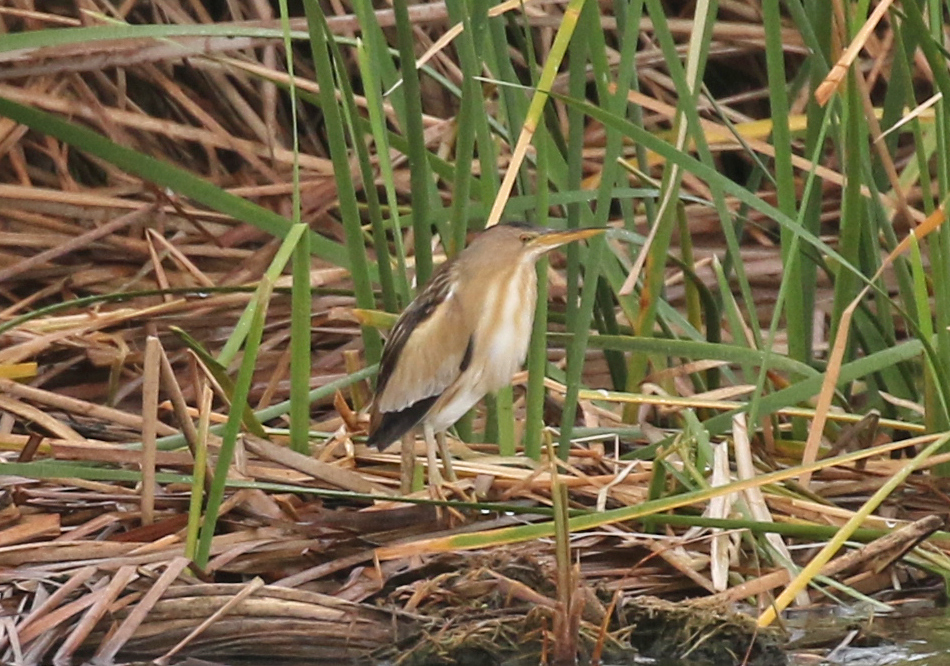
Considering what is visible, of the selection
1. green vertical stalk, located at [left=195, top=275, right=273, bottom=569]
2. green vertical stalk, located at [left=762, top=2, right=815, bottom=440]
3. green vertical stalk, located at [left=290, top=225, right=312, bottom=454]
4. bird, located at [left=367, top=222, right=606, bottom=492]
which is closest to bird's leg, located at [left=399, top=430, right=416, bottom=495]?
bird, located at [left=367, top=222, right=606, bottom=492]

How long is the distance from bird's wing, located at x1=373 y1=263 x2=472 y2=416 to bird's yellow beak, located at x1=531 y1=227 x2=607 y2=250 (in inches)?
6.2

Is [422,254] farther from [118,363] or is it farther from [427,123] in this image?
[427,123]

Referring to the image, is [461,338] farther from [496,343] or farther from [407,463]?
[407,463]

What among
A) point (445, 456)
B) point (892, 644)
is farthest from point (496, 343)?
point (892, 644)

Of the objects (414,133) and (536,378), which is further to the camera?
(536,378)

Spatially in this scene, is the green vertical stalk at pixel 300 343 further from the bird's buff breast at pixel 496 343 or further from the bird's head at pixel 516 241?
the bird's head at pixel 516 241

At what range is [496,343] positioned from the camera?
2744 mm

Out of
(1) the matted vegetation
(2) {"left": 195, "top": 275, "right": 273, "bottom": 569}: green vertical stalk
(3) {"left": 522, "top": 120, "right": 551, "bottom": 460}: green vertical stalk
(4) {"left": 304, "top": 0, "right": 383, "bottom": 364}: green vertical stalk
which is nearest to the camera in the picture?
(2) {"left": 195, "top": 275, "right": 273, "bottom": 569}: green vertical stalk

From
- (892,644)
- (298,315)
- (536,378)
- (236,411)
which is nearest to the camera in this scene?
(236,411)

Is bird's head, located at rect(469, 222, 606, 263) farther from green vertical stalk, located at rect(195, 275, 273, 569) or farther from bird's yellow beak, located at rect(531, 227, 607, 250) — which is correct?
green vertical stalk, located at rect(195, 275, 273, 569)

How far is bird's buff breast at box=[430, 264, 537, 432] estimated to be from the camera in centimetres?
275

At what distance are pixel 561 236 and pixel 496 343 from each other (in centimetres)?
20

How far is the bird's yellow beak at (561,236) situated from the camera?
265 centimetres

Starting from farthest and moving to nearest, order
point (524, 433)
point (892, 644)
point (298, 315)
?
point (524, 433) < point (298, 315) < point (892, 644)
